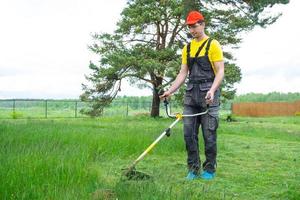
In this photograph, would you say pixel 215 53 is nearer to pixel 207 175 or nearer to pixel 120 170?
pixel 207 175

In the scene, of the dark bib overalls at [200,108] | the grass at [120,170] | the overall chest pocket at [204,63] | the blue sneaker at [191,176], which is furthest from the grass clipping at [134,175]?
the overall chest pocket at [204,63]

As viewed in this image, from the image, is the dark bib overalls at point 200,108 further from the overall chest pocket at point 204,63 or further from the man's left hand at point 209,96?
the man's left hand at point 209,96

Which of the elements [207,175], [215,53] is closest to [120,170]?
[207,175]

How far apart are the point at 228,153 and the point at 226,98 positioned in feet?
66.2

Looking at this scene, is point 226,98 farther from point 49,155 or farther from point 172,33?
point 49,155

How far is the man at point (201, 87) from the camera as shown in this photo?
6.46 meters

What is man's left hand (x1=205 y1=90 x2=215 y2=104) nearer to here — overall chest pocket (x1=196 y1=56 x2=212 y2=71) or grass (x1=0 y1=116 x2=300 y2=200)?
overall chest pocket (x1=196 y1=56 x2=212 y2=71)

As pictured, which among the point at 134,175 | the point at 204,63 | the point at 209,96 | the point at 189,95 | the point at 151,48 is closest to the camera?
the point at 134,175

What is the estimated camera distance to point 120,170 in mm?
6531

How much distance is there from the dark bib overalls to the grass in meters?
0.29

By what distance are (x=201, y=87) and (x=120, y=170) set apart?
1.41m

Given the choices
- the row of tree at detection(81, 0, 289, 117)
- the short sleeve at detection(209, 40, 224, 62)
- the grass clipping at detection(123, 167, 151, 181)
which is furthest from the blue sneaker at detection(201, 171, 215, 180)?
the row of tree at detection(81, 0, 289, 117)

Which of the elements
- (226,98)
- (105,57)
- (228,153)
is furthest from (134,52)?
(228,153)

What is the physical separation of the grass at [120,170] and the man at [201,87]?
9.6 inches
